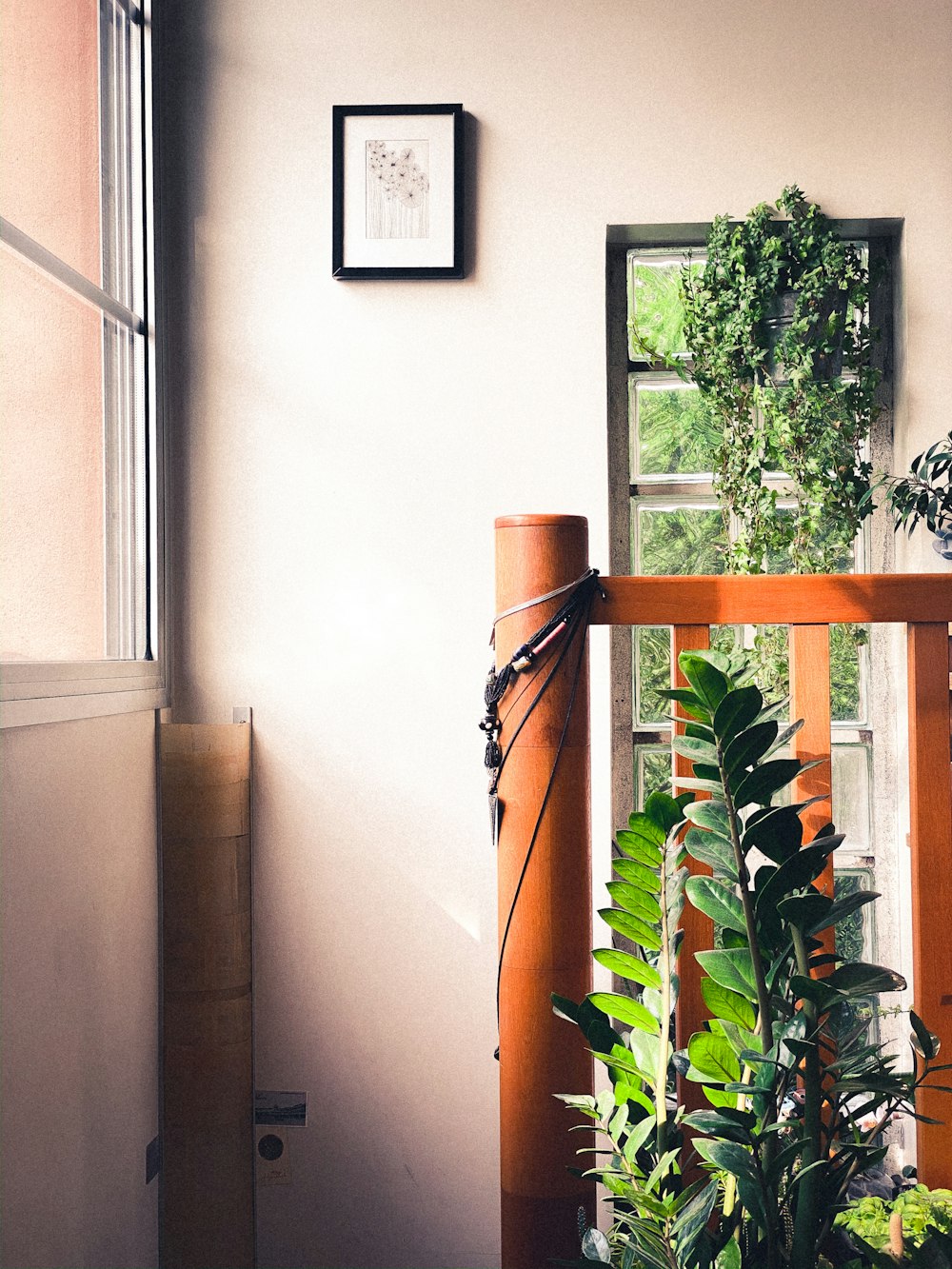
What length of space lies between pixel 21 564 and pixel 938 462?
1.54 m

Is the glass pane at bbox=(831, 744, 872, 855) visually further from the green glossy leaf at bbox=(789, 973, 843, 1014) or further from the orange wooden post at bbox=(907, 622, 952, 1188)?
the green glossy leaf at bbox=(789, 973, 843, 1014)

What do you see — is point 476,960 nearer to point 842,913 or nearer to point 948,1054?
point 948,1054

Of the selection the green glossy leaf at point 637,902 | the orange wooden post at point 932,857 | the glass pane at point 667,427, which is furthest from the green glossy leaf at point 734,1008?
the glass pane at point 667,427

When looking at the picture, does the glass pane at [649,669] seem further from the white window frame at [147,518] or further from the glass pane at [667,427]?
the white window frame at [147,518]

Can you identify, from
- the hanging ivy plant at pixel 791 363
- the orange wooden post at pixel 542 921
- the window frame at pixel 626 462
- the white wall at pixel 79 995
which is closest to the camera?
the orange wooden post at pixel 542 921

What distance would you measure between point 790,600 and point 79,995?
1273mm

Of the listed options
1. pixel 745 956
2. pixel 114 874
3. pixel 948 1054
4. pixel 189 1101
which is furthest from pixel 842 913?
pixel 189 1101

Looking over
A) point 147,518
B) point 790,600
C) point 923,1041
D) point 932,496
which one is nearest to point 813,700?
point 790,600

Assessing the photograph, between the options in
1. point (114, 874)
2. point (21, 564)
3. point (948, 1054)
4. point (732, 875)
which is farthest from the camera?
point (114, 874)

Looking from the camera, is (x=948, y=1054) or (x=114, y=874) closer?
(x=948, y=1054)

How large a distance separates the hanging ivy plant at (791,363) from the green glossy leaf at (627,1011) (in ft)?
3.74

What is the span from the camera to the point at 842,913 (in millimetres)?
824

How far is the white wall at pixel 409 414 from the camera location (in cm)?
190

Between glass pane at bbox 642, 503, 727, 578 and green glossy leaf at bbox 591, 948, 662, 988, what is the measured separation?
1189mm
